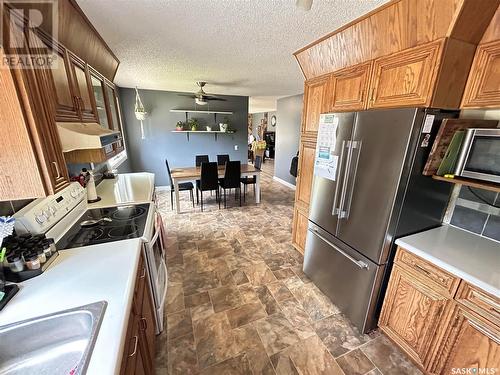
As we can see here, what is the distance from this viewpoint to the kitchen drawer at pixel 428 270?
48.9 inches

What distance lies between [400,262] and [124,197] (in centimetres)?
265

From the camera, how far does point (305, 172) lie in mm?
2504

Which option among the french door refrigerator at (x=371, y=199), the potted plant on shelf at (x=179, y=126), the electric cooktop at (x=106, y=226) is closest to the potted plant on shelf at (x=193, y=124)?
the potted plant on shelf at (x=179, y=126)

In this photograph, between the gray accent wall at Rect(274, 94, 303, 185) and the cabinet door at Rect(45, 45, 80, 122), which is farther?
the gray accent wall at Rect(274, 94, 303, 185)

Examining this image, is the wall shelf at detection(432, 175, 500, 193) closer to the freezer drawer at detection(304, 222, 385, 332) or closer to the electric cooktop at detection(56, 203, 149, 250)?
the freezer drawer at detection(304, 222, 385, 332)

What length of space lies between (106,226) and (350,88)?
7.73 ft

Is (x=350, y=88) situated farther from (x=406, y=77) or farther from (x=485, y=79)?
(x=485, y=79)

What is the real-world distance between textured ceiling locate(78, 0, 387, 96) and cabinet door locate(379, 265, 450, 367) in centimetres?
191


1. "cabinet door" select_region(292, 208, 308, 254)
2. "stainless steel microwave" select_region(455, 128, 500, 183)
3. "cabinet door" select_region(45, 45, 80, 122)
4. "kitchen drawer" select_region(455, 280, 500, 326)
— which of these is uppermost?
"cabinet door" select_region(45, 45, 80, 122)

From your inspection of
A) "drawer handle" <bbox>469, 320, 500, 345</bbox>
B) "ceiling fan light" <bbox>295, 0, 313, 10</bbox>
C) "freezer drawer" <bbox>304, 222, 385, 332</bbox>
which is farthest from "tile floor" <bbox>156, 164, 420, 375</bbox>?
"ceiling fan light" <bbox>295, 0, 313, 10</bbox>

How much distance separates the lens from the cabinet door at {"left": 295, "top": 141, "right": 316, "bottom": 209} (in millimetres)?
2375

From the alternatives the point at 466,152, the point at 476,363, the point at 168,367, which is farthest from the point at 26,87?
the point at 476,363

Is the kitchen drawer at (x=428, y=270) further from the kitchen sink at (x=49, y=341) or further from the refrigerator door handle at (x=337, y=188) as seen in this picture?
the kitchen sink at (x=49, y=341)

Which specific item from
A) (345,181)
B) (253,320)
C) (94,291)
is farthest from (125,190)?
(345,181)
